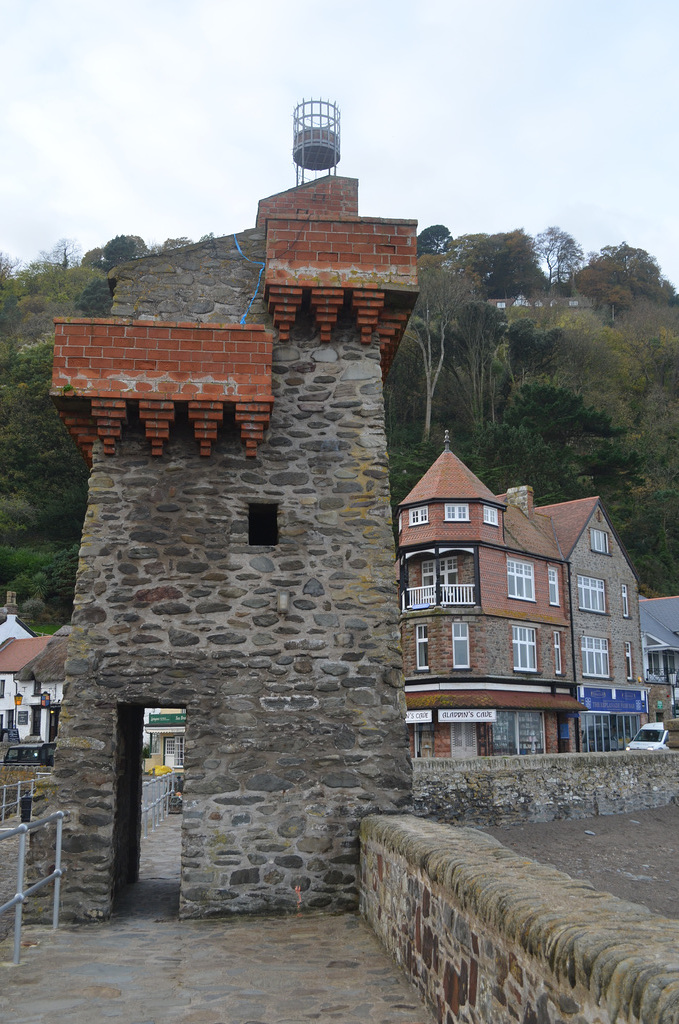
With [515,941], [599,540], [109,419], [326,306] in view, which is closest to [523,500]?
[599,540]

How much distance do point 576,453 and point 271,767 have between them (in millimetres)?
44326

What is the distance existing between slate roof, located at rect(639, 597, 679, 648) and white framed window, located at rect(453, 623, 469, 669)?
1718cm

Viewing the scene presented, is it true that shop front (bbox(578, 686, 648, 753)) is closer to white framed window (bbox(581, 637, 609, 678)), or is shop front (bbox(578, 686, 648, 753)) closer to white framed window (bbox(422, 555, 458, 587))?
white framed window (bbox(581, 637, 609, 678))

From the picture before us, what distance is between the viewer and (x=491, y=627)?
100ft

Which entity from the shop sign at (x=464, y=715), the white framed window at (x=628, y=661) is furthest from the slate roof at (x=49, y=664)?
the white framed window at (x=628, y=661)

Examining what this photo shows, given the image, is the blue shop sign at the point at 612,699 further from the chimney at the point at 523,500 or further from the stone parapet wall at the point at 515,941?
the stone parapet wall at the point at 515,941

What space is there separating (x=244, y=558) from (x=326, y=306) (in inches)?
96.4

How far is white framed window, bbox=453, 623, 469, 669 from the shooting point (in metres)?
30.0

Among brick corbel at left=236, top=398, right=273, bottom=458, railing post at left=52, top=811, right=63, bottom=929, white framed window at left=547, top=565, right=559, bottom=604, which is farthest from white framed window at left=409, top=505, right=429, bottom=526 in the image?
railing post at left=52, top=811, right=63, bottom=929

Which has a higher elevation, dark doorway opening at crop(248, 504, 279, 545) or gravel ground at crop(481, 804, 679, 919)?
dark doorway opening at crop(248, 504, 279, 545)

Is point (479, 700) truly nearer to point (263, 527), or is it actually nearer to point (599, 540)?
point (599, 540)

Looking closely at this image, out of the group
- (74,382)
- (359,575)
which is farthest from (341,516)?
(74,382)

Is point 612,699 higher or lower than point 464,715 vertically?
higher

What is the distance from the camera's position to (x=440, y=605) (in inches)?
1198
